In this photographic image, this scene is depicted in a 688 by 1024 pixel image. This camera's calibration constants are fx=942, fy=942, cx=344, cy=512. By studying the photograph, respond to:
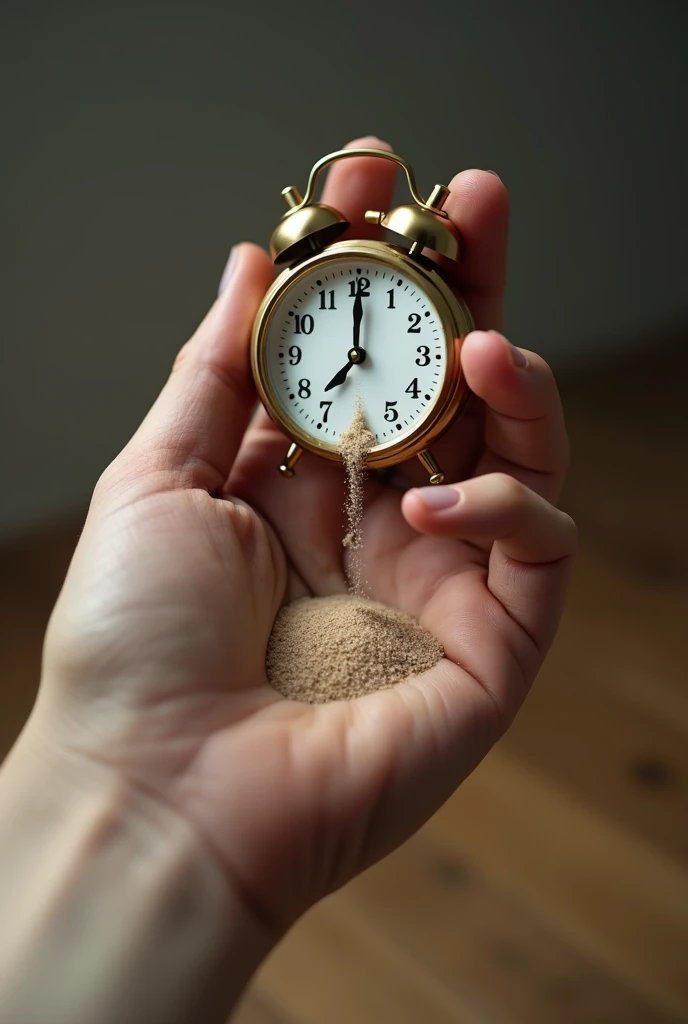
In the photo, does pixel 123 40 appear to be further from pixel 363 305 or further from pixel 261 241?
→ pixel 363 305

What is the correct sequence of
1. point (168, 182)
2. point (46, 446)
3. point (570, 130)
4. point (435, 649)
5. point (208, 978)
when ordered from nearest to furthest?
point (208, 978)
point (435, 649)
point (168, 182)
point (46, 446)
point (570, 130)

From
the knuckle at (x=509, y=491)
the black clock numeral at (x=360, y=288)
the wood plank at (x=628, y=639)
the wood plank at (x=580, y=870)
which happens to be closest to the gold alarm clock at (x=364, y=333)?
the black clock numeral at (x=360, y=288)

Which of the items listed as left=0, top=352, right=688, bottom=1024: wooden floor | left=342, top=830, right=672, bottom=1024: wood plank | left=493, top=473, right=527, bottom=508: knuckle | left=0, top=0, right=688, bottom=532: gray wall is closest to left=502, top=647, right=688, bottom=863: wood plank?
left=0, top=352, right=688, bottom=1024: wooden floor

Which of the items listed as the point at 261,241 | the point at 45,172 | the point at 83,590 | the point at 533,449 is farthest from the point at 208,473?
the point at 261,241

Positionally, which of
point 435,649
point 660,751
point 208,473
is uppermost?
point 208,473

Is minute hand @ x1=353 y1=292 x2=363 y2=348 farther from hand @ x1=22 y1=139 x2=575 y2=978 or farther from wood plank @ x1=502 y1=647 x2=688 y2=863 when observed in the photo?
wood plank @ x1=502 y1=647 x2=688 y2=863

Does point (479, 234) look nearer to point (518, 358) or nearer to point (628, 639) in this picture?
point (518, 358)

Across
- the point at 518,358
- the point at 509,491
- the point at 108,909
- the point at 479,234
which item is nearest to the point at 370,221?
the point at 479,234
